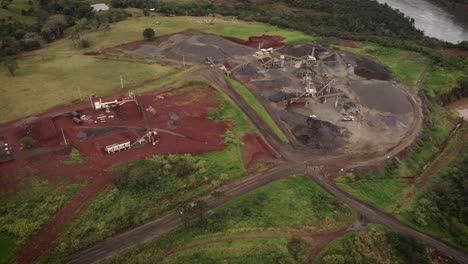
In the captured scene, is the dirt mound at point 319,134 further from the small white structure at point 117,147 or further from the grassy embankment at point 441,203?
the small white structure at point 117,147

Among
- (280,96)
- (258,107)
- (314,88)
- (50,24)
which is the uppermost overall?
(314,88)

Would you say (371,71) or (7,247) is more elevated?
(371,71)

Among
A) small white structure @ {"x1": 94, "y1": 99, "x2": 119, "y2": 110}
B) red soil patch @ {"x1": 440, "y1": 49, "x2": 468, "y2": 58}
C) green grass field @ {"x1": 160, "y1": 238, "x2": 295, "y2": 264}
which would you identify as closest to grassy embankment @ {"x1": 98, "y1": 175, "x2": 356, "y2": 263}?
green grass field @ {"x1": 160, "y1": 238, "x2": 295, "y2": 264}

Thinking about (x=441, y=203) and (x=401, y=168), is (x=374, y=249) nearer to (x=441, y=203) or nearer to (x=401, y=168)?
(x=441, y=203)

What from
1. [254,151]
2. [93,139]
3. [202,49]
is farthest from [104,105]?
[202,49]

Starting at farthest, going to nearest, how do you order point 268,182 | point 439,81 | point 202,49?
point 202,49, point 439,81, point 268,182

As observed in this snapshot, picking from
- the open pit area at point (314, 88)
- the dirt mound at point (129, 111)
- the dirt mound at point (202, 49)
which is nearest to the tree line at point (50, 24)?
the dirt mound at point (202, 49)

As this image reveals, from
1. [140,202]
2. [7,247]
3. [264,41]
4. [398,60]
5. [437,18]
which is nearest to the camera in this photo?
[7,247]
